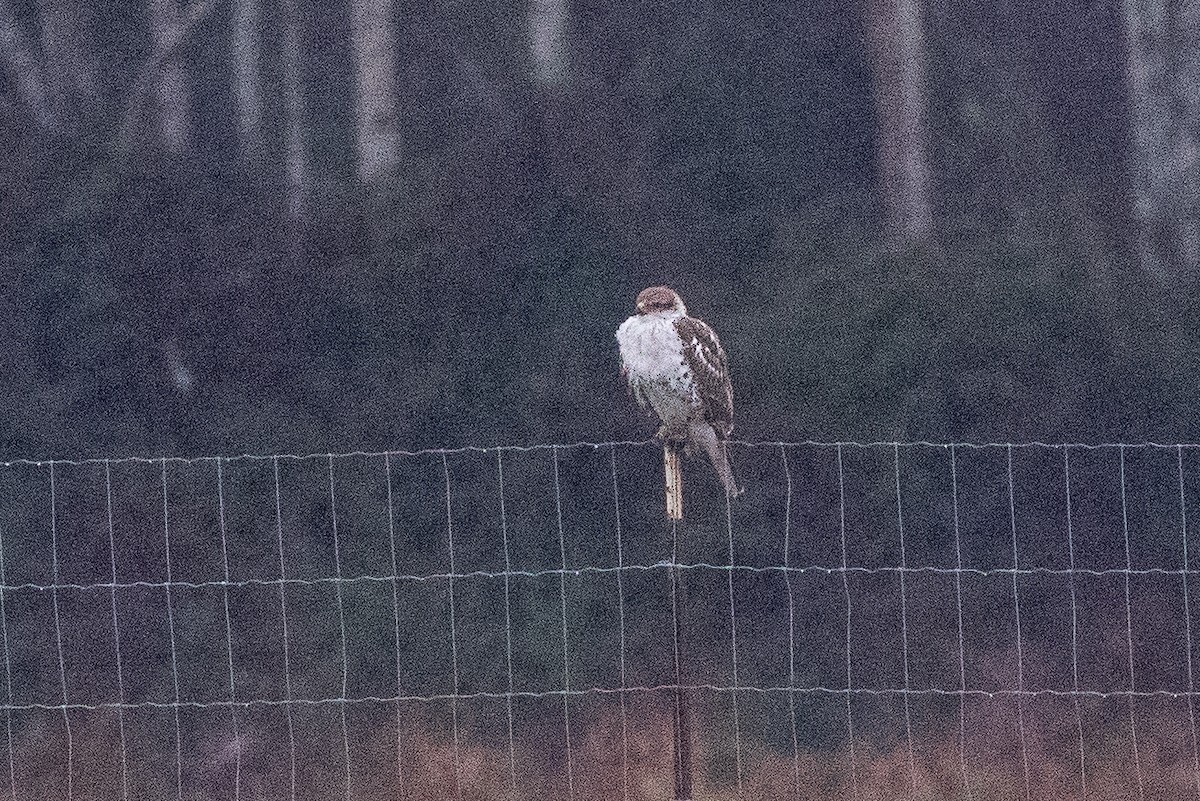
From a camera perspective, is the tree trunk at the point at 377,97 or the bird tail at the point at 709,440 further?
the tree trunk at the point at 377,97

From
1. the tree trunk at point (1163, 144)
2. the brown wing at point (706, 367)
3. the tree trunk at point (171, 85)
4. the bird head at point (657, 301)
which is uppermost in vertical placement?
the tree trunk at point (171, 85)

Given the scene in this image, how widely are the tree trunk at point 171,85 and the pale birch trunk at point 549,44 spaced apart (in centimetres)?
171

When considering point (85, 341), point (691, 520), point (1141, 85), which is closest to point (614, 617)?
point (691, 520)

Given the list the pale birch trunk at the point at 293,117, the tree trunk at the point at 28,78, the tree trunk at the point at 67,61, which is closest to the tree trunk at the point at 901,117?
the pale birch trunk at the point at 293,117

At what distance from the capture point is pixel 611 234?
9.79 m

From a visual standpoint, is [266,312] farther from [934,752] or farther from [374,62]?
[934,752]

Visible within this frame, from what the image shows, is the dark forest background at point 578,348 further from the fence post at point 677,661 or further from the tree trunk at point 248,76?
the fence post at point 677,661

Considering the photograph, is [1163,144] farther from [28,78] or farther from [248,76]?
[28,78]

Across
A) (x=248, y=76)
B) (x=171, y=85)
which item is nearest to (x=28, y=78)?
(x=171, y=85)

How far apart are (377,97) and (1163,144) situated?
375 cm

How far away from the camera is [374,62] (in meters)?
9.98

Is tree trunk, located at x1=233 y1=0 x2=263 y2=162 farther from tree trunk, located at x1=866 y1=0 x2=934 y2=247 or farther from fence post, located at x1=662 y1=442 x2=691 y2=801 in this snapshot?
fence post, located at x1=662 y1=442 x2=691 y2=801

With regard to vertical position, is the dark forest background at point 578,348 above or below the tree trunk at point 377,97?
below

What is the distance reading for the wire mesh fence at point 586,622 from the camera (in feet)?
28.8
